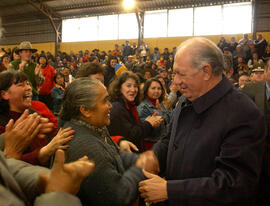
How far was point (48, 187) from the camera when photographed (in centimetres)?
86

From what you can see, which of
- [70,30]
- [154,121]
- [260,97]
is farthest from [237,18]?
[260,97]

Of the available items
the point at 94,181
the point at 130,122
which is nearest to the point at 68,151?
the point at 94,181

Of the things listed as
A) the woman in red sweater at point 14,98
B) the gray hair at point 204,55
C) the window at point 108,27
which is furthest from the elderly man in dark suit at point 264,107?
the window at point 108,27

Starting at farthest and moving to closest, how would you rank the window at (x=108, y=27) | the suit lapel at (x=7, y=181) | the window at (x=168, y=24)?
1. the window at (x=108, y=27)
2. the window at (x=168, y=24)
3. the suit lapel at (x=7, y=181)

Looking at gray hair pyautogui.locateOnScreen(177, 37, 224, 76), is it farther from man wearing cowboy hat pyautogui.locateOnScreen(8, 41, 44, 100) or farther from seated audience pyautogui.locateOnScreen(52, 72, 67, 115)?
seated audience pyautogui.locateOnScreen(52, 72, 67, 115)

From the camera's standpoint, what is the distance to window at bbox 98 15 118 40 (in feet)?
54.6

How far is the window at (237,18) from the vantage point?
522 inches

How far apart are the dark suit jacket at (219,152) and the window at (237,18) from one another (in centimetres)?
1372

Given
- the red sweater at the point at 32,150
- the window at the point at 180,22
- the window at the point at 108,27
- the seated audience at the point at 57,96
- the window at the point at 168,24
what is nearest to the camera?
the red sweater at the point at 32,150

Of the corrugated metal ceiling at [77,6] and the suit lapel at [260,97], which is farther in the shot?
A: the corrugated metal ceiling at [77,6]

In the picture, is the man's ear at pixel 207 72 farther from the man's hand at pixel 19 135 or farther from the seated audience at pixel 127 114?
the seated audience at pixel 127 114

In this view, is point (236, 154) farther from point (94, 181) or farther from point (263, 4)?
point (263, 4)

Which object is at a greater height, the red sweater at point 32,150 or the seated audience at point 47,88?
the seated audience at point 47,88

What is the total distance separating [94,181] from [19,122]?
2.04 feet
